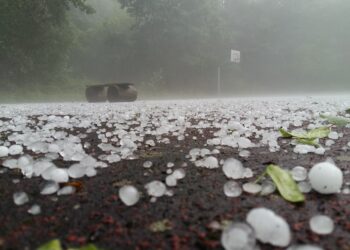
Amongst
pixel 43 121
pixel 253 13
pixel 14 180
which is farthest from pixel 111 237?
pixel 253 13

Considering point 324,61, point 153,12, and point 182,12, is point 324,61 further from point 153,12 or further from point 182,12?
point 153,12

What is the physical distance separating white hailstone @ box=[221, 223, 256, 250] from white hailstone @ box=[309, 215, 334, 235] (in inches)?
8.4

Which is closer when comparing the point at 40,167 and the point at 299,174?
the point at 299,174

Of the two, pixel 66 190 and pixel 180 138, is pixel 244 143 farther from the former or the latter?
pixel 66 190

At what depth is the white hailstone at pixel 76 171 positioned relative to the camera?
1.27 m

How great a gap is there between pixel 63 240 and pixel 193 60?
20636mm

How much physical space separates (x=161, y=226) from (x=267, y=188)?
17.0 inches

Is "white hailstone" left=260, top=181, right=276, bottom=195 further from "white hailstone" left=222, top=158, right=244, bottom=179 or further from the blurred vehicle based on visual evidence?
the blurred vehicle

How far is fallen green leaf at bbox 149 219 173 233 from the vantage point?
891 millimetres

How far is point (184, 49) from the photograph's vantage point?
69.4ft

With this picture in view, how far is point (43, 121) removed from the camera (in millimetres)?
3400

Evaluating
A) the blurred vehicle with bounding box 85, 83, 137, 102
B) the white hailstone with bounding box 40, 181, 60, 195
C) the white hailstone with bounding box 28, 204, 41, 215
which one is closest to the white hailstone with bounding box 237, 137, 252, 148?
the white hailstone with bounding box 40, 181, 60, 195

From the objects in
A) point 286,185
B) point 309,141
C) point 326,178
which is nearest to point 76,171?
point 286,185

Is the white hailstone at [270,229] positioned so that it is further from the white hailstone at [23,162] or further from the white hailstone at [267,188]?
the white hailstone at [23,162]
